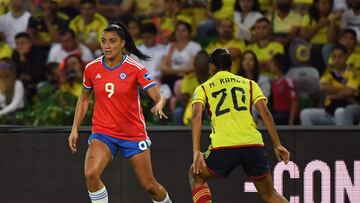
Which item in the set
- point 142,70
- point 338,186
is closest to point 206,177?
point 142,70

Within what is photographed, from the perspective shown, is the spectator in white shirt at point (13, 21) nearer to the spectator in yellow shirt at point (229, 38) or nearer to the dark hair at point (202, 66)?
the dark hair at point (202, 66)

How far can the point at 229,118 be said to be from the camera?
7992mm

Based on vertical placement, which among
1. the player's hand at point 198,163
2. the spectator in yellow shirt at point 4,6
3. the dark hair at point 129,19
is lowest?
the player's hand at point 198,163

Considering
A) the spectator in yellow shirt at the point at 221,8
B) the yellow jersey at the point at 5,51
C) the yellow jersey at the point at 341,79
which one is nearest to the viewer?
the yellow jersey at the point at 341,79

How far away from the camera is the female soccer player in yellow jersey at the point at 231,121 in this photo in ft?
26.1

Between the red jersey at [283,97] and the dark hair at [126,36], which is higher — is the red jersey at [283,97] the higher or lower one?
the lower one

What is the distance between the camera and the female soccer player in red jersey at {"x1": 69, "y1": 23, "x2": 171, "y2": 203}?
8.34 meters

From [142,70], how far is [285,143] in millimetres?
1976

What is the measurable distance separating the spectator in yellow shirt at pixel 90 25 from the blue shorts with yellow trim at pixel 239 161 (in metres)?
6.36

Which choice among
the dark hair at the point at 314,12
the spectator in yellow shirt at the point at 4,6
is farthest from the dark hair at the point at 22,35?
the dark hair at the point at 314,12

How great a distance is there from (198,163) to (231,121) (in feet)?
1.55

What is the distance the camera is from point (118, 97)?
8344 millimetres

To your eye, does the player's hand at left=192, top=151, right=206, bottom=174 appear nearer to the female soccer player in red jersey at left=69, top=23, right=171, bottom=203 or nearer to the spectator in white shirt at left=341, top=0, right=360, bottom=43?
the female soccer player in red jersey at left=69, top=23, right=171, bottom=203

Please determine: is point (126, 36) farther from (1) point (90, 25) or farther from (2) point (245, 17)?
(1) point (90, 25)
